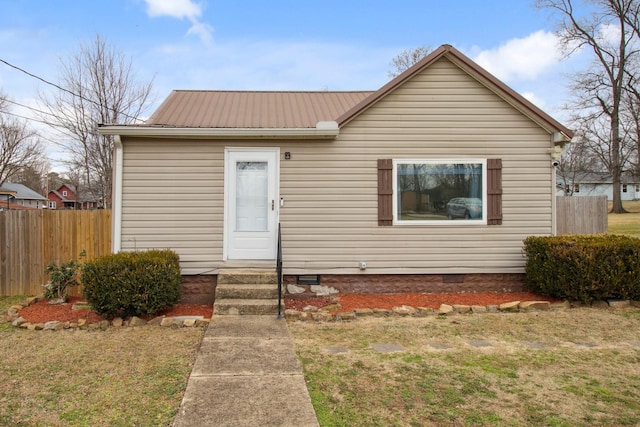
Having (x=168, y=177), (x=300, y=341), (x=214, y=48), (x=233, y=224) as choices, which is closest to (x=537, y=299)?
(x=300, y=341)

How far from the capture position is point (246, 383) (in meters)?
3.42

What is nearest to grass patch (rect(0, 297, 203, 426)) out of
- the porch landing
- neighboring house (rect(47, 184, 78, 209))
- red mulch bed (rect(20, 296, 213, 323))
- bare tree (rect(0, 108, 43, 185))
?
red mulch bed (rect(20, 296, 213, 323))

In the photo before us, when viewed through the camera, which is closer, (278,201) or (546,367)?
(546,367)

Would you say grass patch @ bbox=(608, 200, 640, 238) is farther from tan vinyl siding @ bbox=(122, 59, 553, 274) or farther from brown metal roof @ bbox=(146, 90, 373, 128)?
brown metal roof @ bbox=(146, 90, 373, 128)

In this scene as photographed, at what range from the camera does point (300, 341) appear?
15.0 feet

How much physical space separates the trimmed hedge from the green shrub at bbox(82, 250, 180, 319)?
18.8 ft

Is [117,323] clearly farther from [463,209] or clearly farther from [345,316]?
[463,209]

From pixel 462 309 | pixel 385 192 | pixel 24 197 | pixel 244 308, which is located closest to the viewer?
pixel 244 308

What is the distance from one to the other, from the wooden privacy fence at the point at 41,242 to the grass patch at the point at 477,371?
4725 mm

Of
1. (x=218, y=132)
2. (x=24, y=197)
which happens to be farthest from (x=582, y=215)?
(x=24, y=197)

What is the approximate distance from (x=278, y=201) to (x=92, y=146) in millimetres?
11020

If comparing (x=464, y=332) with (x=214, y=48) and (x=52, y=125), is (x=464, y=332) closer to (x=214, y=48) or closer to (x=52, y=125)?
(x=214, y=48)

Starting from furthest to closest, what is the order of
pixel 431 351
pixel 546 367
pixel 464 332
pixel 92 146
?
pixel 92 146
pixel 464 332
pixel 431 351
pixel 546 367

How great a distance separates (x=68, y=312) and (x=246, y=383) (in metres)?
4.01
